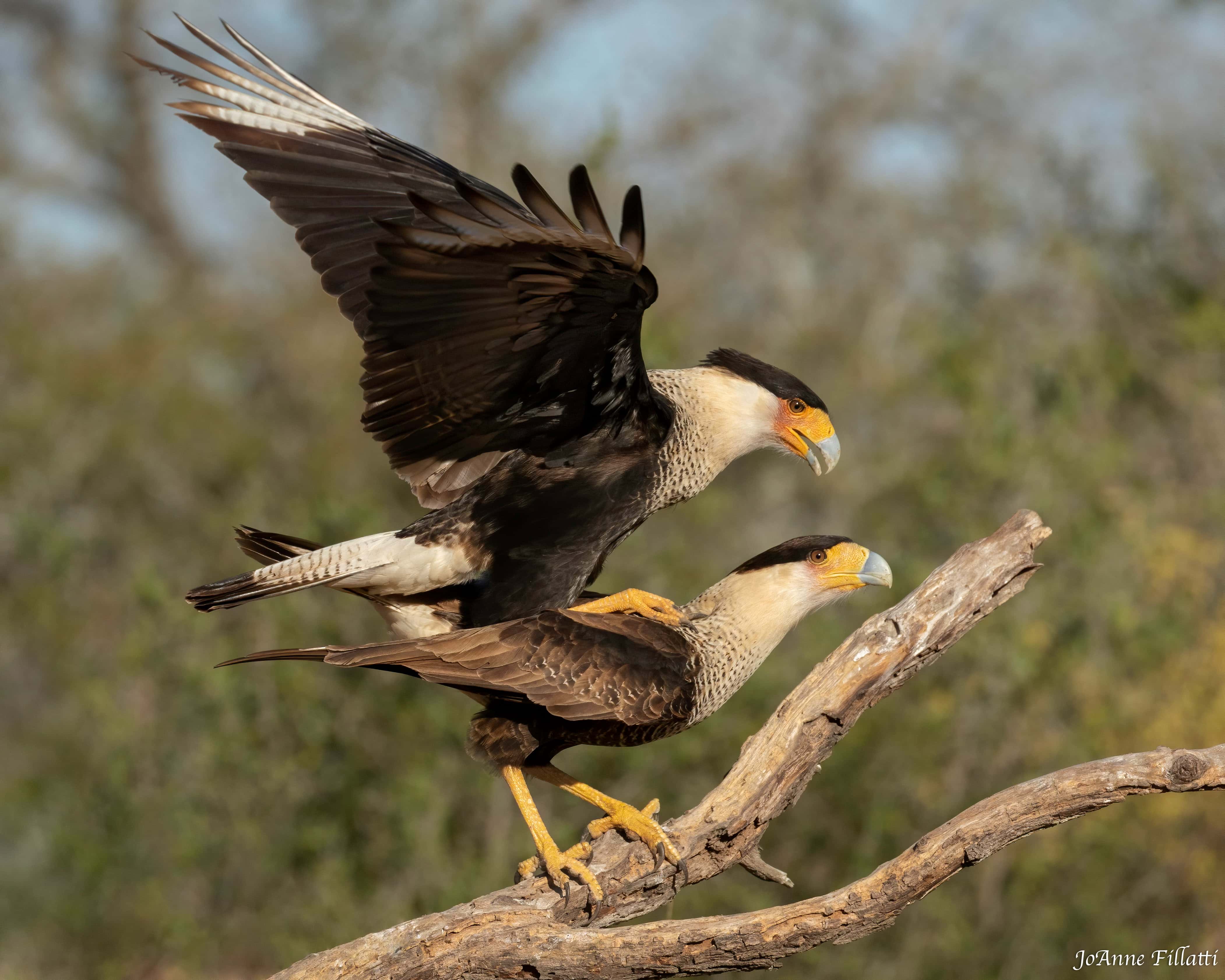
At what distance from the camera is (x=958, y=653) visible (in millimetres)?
8852

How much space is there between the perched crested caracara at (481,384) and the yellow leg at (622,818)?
0.60 m

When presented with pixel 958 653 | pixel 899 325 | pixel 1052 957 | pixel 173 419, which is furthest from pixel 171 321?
pixel 1052 957

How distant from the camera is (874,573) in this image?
15.3ft

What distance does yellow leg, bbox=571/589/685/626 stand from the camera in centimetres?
472

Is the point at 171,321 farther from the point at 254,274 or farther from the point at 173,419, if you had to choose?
the point at 173,419

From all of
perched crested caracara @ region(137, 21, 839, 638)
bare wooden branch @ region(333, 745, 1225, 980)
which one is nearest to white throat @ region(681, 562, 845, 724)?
perched crested caracara @ region(137, 21, 839, 638)

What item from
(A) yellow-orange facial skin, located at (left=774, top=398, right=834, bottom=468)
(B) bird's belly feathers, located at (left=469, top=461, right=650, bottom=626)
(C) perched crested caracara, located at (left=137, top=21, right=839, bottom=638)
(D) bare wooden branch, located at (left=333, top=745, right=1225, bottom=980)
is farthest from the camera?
(A) yellow-orange facial skin, located at (left=774, top=398, right=834, bottom=468)

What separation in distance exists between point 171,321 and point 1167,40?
50.4ft

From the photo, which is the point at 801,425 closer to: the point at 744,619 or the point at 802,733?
the point at 744,619

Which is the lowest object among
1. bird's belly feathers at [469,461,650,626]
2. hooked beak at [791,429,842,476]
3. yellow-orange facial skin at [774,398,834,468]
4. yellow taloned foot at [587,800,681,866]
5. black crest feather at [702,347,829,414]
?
yellow taloned foot at [587,800,681,866]

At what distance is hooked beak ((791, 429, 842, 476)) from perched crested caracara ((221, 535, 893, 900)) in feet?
1.04

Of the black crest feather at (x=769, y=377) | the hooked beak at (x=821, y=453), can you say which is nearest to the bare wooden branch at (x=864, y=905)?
the hooked beak at (x=821, y=453)

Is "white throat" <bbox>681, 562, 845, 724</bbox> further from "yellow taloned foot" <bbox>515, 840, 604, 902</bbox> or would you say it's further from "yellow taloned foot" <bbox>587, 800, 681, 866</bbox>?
"yellow taloned foot" <bbox>515, 840, 604, 902</bbox>

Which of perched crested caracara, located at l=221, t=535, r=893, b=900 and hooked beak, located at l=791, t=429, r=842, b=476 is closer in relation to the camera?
perched crested caracara, located at l=221, t=535, r=893, b=900
